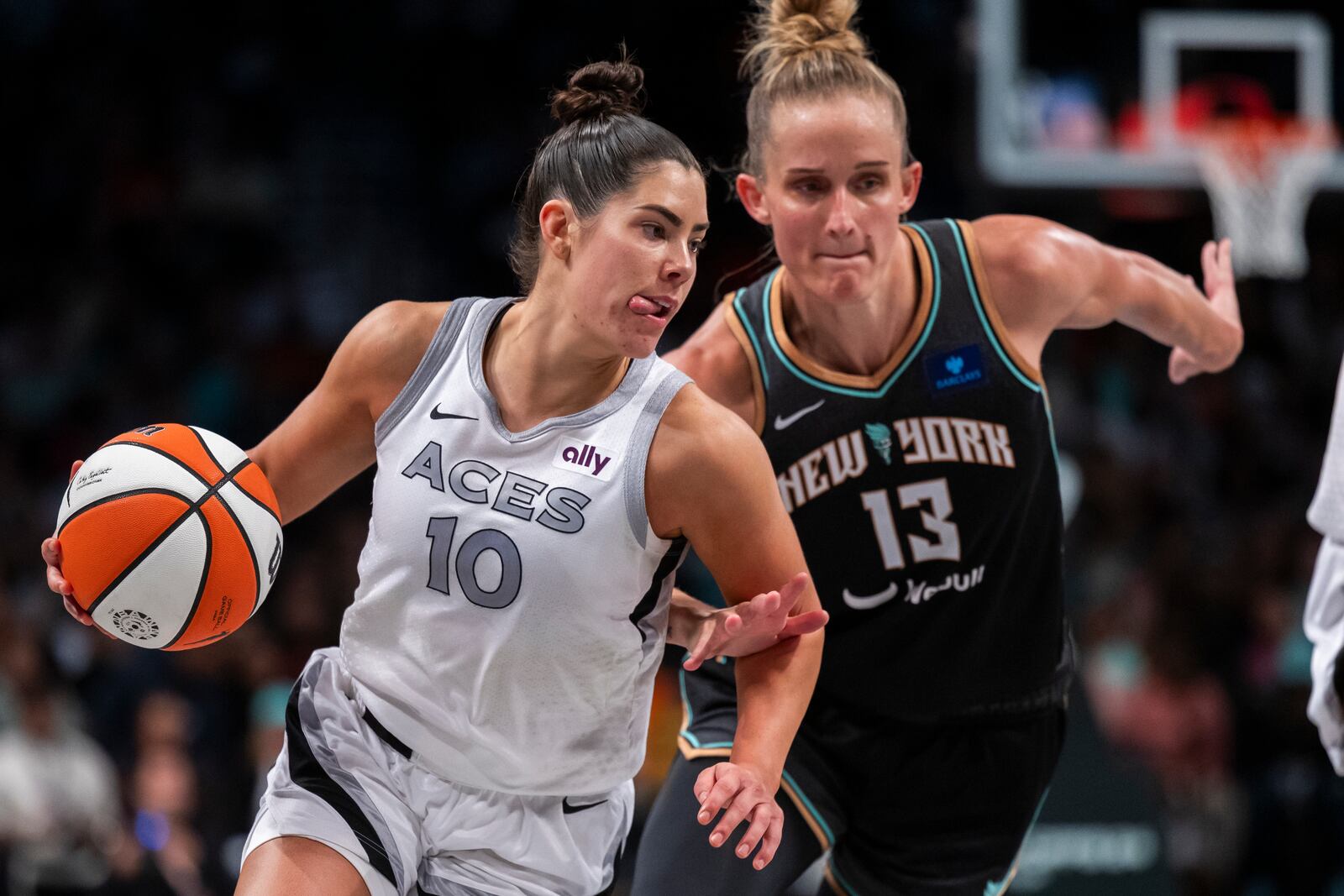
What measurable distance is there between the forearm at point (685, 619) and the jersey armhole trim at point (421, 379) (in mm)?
631

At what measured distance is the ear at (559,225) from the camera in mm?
3006

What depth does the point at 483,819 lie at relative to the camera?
10.0 ft

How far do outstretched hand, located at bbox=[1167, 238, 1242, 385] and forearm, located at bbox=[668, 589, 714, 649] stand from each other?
158 centimetres

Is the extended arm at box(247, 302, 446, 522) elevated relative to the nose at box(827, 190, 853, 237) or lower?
lower

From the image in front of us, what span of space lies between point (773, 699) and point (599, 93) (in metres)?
1.18

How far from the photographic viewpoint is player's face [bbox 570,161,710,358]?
9.50 feet

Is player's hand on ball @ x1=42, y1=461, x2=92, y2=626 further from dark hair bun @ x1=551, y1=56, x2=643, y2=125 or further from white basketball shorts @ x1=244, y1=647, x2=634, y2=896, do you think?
dark hair bun @ x1=551, y1=56, x2=643, y2=125

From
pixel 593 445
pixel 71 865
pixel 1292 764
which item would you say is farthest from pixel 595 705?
pixel 1292 764

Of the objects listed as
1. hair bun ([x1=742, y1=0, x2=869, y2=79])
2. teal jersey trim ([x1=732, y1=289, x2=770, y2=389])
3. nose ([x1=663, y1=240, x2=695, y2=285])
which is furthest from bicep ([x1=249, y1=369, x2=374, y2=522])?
hair bun ([x1=742, y1=0, x2=869, y2=79])

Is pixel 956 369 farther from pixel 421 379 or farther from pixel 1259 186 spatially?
pixel 1259 186

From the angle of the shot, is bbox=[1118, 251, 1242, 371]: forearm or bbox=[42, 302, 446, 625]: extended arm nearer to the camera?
bbox=[42, 302, 446, 625]: extended arm

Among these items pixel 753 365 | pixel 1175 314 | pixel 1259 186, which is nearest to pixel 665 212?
pixel 753 365

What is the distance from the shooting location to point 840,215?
337 centimetres

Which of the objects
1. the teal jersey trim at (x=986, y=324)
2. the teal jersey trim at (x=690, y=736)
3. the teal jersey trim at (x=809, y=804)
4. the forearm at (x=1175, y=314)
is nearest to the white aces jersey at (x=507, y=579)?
the teal jersey trim at (x=690, y=736)
